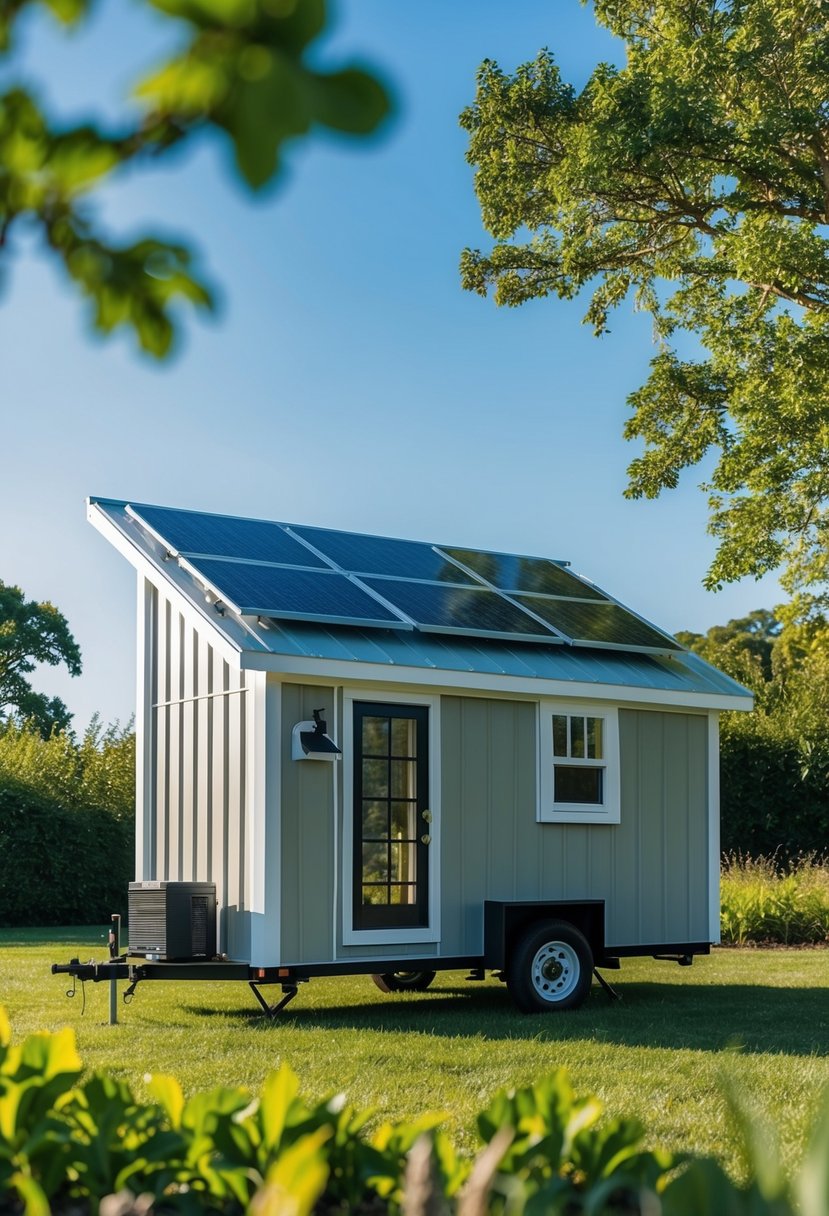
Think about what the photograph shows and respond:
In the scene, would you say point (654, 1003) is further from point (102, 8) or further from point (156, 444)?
point (102, 8)

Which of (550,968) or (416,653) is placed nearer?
(416,653)

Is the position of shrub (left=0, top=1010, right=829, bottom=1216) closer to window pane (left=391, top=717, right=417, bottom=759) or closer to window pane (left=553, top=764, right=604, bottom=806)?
window pane (left=391, top=717, right=417, bottom=759)

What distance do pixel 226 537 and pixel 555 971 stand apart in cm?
434

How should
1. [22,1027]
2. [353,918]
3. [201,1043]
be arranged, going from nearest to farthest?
[201,1043]
[22,1027]
[353,918]

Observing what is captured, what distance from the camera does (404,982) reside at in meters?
12.2

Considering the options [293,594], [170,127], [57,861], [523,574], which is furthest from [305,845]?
[57,861]

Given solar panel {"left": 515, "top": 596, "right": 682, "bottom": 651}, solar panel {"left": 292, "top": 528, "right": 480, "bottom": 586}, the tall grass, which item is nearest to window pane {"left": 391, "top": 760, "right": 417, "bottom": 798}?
solar panel {"left": 292, "top": 528, "right": 480, "bottom": 586}

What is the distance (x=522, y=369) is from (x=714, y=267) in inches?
130

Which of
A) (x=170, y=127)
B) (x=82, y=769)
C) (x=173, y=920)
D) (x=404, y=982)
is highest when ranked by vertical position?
(x=170, y=127)

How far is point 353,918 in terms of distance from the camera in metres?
9.91

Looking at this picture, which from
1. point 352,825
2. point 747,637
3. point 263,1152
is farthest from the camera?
point 747,637

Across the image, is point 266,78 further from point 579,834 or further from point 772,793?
point 772,793

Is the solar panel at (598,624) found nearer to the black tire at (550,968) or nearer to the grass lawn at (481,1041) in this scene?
the black tire at (550,968)

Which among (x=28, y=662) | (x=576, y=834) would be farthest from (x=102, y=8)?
(x=28, y=662)
